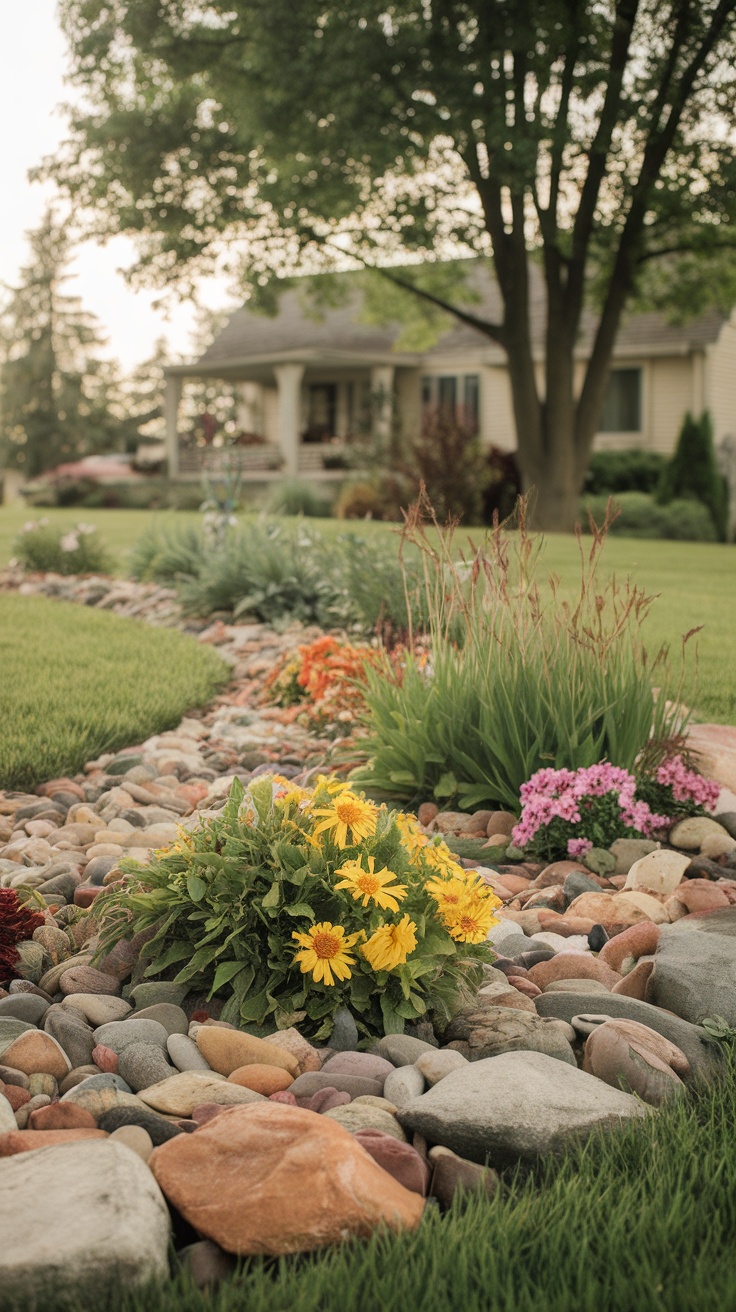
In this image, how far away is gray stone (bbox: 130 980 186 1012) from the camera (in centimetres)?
289

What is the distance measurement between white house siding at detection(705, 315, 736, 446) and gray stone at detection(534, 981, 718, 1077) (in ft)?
70.2

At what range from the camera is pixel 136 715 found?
5984 millimetres

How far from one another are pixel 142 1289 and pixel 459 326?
90.4 ft

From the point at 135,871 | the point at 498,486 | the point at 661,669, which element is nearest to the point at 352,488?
the point at 498,486

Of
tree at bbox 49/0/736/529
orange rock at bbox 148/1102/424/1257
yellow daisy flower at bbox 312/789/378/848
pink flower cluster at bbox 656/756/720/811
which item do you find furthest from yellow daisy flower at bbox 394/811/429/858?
tree at bbox 49/0/736/529

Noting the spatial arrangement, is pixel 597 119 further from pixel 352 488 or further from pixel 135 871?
pixel 135 871

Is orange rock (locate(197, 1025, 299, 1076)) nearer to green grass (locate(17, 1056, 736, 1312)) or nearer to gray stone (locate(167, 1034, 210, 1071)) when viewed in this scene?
gray stone (locate(167, 1034, 210, 1071))

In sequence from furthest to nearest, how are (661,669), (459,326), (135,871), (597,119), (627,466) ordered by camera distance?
(459,326), (627,466), (597,119), (661,669), (135,871)

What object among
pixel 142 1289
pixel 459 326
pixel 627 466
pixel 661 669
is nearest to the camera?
pixel 142 1289

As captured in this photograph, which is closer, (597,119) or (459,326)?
(597,119)

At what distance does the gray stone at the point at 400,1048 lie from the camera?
2.68 meters

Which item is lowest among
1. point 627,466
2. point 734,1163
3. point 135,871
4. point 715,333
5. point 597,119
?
point 734,1163

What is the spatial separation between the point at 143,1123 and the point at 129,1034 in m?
0.42

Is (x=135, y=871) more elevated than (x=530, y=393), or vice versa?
(x=530, y=393)
